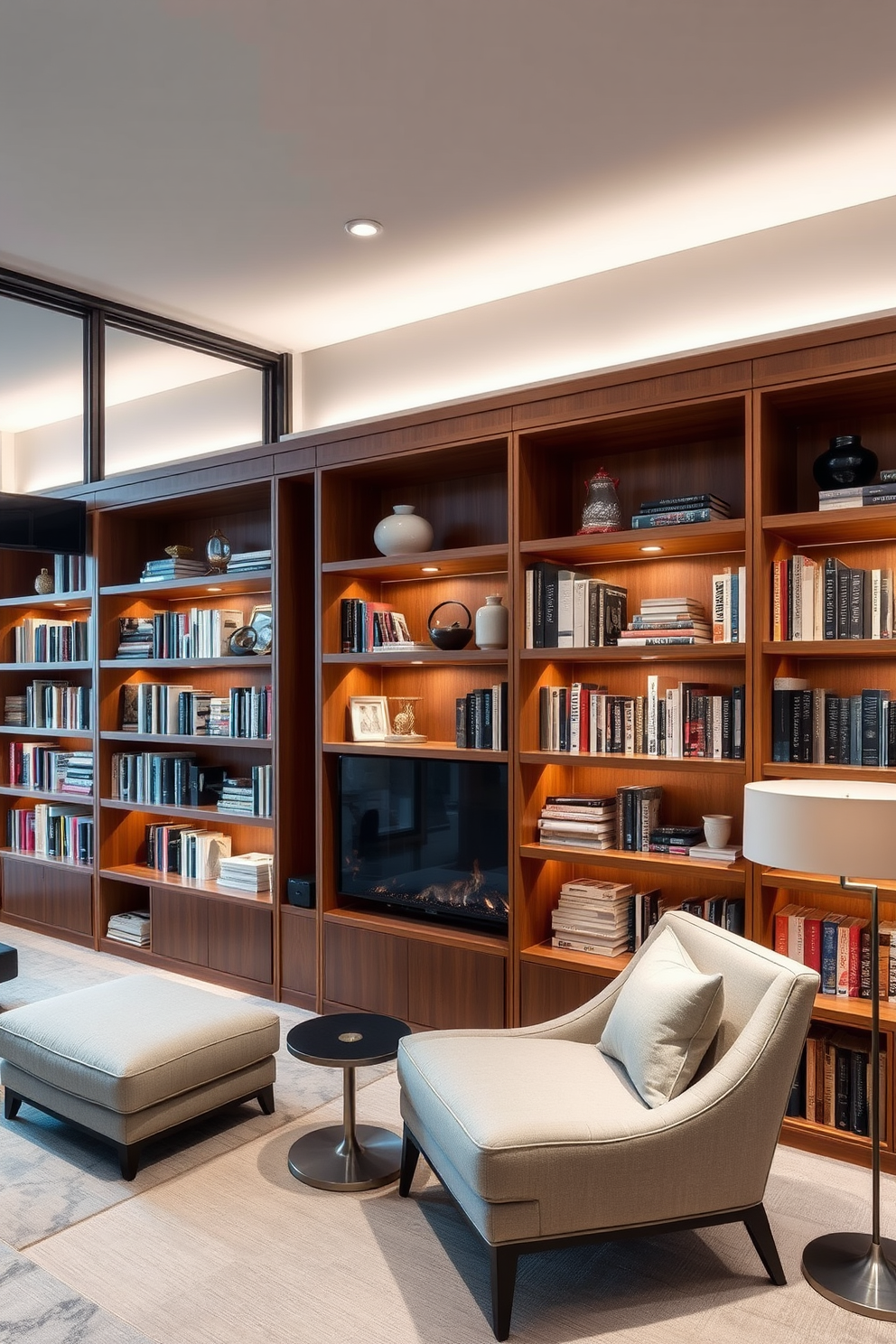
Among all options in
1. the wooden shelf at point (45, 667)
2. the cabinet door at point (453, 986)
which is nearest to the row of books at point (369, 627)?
the cabinet door at point (453, 986)

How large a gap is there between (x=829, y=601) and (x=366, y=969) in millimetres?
2259

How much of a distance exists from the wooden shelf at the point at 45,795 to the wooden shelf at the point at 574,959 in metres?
2.65

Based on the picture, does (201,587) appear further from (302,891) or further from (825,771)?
(825,771)

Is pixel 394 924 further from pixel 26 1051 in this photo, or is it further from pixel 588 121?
pixel 588 121

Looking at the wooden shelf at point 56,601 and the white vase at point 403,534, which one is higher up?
the white vase at point 403,534

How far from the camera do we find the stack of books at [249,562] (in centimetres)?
437

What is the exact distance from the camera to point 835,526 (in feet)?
9.61

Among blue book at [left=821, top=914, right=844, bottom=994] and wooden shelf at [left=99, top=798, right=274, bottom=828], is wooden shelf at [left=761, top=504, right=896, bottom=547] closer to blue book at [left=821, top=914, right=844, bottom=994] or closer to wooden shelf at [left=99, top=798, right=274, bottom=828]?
blue book at [left=821, top=914, right=844, bottom=994]

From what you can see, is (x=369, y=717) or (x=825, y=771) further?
(x=369, y=717)

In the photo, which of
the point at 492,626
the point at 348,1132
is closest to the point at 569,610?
the point at 492,626

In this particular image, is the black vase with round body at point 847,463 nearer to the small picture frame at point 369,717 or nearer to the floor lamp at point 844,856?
the floor lamp at point 844,856

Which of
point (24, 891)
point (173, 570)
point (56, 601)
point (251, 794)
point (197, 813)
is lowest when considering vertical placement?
point (24, 891)

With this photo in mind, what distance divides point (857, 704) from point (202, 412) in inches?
148

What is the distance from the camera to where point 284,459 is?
412 cm
